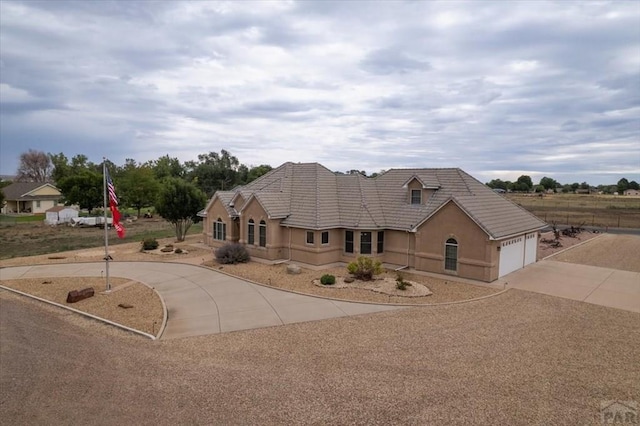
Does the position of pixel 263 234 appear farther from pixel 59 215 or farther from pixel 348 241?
pixel 59 215

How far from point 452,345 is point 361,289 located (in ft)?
25.0

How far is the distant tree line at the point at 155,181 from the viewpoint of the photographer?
35969 millimetres

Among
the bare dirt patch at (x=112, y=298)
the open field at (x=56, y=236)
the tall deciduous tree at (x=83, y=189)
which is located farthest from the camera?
the tall deciduous tree at (x=83, y=189)

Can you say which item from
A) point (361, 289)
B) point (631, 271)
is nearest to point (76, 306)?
point (361, 289)

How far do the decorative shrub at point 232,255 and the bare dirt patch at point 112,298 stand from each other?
622cm

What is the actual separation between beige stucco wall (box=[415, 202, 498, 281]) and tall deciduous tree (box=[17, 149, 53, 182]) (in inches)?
5475

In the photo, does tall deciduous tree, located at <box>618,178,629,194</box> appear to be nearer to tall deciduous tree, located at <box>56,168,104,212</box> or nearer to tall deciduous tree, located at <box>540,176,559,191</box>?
tall deciduous tree, located at <box>540,176,559,191</box>

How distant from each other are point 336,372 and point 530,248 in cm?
2133

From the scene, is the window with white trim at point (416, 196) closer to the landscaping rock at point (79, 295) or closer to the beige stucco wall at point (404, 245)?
the beige stucco wall at point (404, 245)

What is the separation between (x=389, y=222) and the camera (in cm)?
2702

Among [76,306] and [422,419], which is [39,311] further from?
[422,419]

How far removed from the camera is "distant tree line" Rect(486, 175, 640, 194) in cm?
15284

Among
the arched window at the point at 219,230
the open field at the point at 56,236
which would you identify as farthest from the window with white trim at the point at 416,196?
the open field at the point at 56,236

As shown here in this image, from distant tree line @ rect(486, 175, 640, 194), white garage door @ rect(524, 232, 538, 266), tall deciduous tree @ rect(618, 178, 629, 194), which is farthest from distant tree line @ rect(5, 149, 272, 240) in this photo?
tall deciduous tree @ rect(618, 178, 629, 194)
